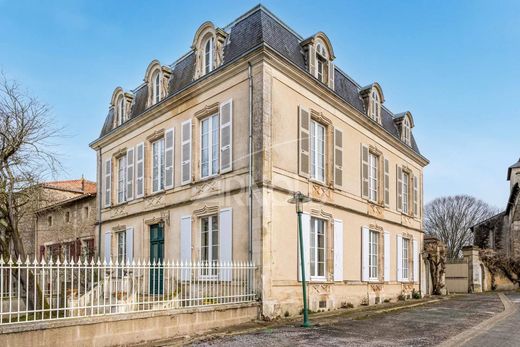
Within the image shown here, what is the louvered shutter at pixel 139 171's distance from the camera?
53.7ft

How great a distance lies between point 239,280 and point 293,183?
3.00m

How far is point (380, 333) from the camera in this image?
30.4 ft

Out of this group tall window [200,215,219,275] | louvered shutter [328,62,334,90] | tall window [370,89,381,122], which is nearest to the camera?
tall window [200,215,219,275]

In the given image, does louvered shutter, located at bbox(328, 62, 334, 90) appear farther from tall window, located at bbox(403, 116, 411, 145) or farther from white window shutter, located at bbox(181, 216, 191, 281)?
tall window, located at bbox(403, 116, 411, 145)

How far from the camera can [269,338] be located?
8.41 meters


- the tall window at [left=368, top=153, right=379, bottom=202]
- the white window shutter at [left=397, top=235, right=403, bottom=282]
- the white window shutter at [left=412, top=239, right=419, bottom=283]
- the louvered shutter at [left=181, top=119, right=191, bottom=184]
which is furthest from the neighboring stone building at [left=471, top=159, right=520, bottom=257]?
the louvered shutter at [left=181, top=119, right=191, bottom=184]

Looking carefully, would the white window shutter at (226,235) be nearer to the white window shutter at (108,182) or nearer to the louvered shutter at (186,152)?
the louvered shutter at (186,152)

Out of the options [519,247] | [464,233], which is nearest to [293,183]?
[519,247]

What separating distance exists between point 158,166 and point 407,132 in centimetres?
1121

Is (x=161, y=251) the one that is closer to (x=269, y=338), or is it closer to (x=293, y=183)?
(x=293, y=183)

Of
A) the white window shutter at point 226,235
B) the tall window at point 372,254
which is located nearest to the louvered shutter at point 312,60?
the white window shutter at point 226,235

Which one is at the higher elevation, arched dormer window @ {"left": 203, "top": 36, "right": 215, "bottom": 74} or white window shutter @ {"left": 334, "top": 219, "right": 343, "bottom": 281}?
arched dormer window @ {"left": 203, "top": 36, "right": 215, "bottom": 74}

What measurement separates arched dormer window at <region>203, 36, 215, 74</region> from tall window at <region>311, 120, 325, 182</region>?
336 cm

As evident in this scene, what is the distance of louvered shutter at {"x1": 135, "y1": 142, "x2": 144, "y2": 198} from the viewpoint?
1638 cm
